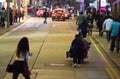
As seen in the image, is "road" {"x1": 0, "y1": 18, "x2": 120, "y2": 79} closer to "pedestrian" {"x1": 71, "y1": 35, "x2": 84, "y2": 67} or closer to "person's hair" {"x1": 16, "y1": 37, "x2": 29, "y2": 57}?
"pedestrian" {"x1": 71, "y1": 35, "x2": 84, "y2": 67}

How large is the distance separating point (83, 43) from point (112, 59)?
1891 mm

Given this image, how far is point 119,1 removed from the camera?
132 ft

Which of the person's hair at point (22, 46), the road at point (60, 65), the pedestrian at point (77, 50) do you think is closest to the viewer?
the person's hair at point (22, 46)

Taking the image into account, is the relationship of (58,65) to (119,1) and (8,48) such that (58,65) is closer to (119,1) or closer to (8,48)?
(8,48)

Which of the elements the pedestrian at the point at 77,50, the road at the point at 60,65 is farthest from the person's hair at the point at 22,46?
the pedestrian at the point at 77,50

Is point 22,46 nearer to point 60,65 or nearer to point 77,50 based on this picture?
point 77,50

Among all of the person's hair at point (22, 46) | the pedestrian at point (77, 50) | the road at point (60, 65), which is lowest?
the road at point (60, 65)

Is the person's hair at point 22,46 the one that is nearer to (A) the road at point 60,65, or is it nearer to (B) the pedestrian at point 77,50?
(A) the road at point 60,65

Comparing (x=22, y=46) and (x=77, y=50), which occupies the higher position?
(x=22, y=46)

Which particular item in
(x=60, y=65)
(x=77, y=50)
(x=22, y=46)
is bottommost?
(x=60, y=65)

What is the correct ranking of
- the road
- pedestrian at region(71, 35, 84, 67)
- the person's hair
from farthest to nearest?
pedestrian at region(71, 35, 84, 67) → the road → the person's hair

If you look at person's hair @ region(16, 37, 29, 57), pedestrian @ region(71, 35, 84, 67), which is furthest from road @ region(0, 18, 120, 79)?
person's hair @ region(16, 37, 29, 57)

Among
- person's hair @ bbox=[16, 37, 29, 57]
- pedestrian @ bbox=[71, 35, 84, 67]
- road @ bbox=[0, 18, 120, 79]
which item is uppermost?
person's hair @ bbox=[16, 37, 29, 57]

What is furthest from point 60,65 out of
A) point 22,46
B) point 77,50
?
point 22,46
